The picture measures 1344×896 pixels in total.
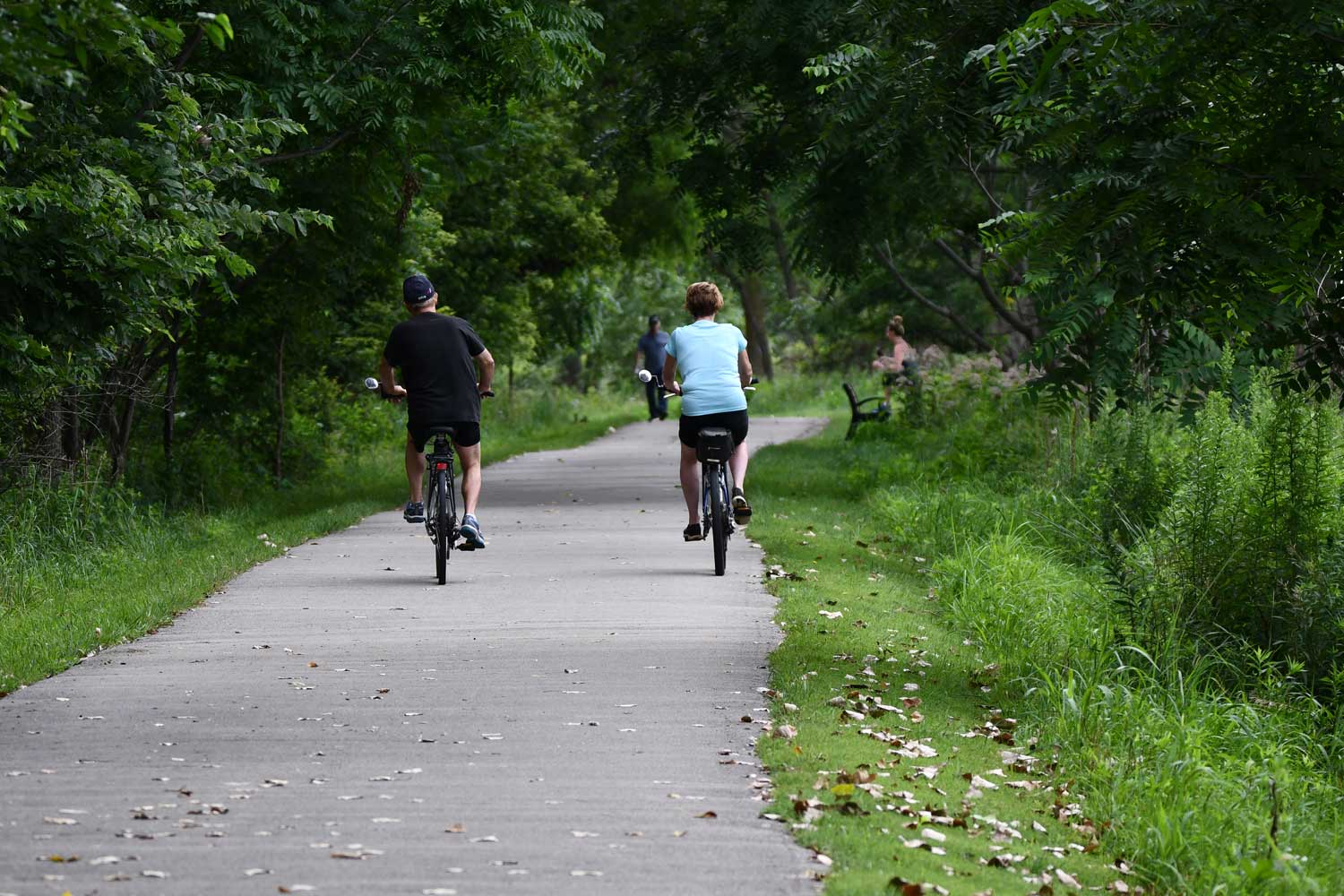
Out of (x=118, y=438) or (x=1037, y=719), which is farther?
(x=118, y=438)

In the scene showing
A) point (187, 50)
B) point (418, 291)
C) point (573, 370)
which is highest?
point (187, 50)

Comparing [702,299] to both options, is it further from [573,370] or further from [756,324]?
[573,370]

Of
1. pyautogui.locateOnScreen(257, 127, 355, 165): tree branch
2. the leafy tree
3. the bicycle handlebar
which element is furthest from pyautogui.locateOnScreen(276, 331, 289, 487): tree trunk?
the leafy tree

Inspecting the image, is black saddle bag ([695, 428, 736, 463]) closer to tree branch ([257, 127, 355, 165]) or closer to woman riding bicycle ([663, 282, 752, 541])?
woman riding bicycle ([663, 282, 752, 541])

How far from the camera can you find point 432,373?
12.2 meters

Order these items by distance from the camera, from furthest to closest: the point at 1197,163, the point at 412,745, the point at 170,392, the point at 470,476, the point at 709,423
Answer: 1. the point at 170,392
2. the point at 709,423
3. the point at 470,476
4. the point at 1197,163
5. the point at 412,745

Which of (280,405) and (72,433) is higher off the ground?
(280,405)

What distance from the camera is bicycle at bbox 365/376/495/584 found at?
12.0 meters

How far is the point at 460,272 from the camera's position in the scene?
91.8ft

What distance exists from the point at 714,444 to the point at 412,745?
564cm

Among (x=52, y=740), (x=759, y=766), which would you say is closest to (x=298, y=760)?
(x=52, y=740)

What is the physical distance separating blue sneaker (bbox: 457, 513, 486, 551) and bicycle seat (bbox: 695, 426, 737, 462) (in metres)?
1.61

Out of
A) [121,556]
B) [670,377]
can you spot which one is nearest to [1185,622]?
[670,377]

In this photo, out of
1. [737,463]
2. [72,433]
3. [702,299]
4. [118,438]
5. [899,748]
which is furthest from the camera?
[118,438]
